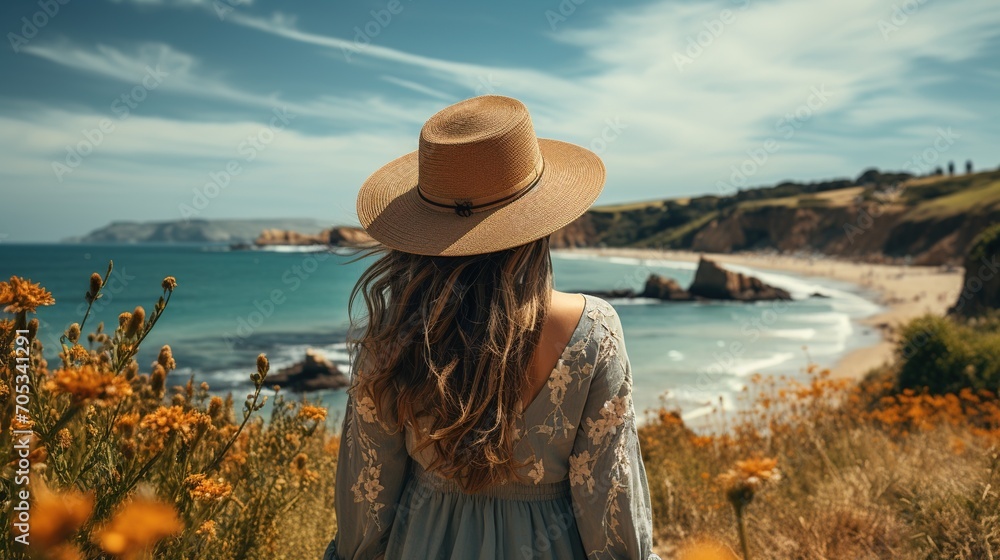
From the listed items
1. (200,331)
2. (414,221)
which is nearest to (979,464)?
(414,221)

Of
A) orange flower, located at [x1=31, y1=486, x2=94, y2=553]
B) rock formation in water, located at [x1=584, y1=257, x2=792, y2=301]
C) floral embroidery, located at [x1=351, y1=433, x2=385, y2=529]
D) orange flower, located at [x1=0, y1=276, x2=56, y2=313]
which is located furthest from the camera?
rock formation in water, located at [x1=584, y1=257, x2=792, y2=301]

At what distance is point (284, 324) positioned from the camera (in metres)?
27.6

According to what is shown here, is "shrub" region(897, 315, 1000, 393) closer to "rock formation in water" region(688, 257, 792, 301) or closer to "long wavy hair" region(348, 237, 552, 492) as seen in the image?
"long wavy hair" region(348, 237, 552, 492)

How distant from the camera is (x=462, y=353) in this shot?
1.67m

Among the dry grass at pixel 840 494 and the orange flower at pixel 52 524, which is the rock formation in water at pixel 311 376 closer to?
the dry grass at pixel 840 494

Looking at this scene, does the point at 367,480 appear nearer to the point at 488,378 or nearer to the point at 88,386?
the point at 488,378

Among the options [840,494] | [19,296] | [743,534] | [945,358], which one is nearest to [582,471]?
[743,534]

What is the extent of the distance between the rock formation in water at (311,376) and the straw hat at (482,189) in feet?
40.5

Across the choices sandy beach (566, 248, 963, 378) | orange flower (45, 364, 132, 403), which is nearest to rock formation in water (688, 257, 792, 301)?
sandy beach (566, 248, 963, 378)

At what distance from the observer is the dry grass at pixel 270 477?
3.82 ft

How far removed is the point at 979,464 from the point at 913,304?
90.2ft

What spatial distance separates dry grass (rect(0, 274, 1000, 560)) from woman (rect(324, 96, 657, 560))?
0.35 m

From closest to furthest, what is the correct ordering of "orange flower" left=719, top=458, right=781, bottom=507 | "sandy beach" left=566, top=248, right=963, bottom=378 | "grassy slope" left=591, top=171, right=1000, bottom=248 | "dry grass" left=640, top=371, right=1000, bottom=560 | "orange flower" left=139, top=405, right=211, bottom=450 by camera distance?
"orange flower" left=719, top=458, right=781, bottom=507
"orange flower" left=139, top=405, right=211, bottom=450
"dry grass" left=640, top=371, right=1000, bottom=560
"sandy beach" left=566, top=248, right=963, bottom=378
"grassy slope" left=591, top=171, right=1000, bottom=248

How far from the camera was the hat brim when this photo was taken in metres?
1.67
